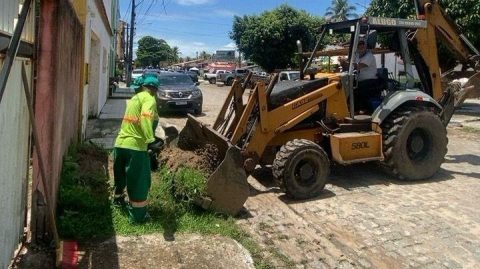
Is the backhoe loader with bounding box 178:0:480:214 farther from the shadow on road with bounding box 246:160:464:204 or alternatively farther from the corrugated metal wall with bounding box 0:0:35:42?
the corrugated metal wall with bounding box 0:0:35:42

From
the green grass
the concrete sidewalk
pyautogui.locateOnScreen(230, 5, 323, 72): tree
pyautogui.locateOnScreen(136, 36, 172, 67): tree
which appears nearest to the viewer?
the green grass

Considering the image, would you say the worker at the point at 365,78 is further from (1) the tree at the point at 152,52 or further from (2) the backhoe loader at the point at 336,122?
(1) the tree at the point at 152,52

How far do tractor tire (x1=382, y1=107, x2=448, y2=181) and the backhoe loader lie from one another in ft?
0.05

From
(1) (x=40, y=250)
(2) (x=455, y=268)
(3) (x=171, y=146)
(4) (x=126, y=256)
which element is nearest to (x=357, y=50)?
(3) (x=171, y=146)

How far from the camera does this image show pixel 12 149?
10.9ft

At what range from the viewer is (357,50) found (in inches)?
268

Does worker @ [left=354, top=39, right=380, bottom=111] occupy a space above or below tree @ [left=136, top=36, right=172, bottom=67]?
below

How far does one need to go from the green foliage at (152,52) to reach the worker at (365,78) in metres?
90.7

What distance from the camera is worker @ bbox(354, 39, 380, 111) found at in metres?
6.93

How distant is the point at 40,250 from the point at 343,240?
10.1 ft

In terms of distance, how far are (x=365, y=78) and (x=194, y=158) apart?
132 inches

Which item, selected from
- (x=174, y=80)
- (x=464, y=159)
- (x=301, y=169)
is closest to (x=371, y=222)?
(x=301, y=169)

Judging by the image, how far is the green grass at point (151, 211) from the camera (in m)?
4.46

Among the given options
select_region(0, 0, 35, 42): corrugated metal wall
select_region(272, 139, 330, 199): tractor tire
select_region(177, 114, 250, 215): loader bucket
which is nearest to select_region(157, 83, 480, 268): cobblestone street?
select_region(272, 139, 330, 199): tractor tire
